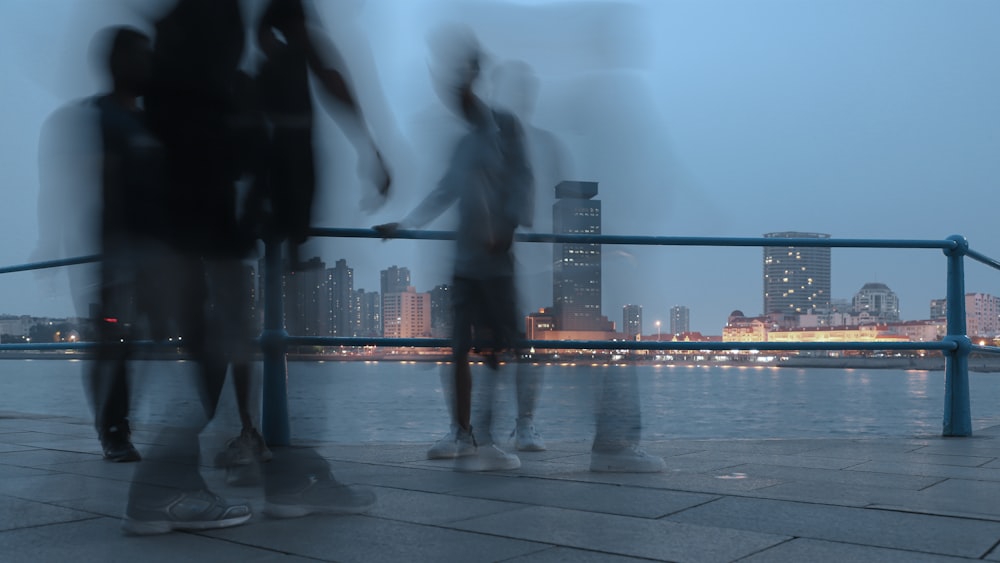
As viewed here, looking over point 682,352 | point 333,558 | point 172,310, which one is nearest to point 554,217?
→ point 682,352

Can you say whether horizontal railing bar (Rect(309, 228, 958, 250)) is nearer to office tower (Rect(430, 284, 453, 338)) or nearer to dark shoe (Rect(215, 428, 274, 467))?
office tower (Rect(430, 284, 453, 338))

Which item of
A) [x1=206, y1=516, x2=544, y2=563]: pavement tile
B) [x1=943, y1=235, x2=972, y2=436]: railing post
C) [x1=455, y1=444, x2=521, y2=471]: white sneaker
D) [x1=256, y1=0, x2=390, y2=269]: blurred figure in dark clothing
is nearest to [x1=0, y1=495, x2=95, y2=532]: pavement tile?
[x1=206, y1=516, x2=544, y2=563]: pavement tile

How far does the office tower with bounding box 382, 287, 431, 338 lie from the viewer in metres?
3.41

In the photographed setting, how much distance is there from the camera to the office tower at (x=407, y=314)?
3408 millimetres

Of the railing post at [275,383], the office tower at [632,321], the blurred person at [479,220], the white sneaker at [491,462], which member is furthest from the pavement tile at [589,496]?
the railing post at [275,383]

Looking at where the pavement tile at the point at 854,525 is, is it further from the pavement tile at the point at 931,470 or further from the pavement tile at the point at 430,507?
the pavement tile at the point at 931,470

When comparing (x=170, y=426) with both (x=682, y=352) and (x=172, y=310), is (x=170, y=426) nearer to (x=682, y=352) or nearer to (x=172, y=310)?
(x=172, y=310)

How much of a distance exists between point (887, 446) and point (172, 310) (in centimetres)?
298

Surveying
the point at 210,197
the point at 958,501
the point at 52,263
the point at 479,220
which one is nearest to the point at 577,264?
the point at 479,220

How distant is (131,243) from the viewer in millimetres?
2025

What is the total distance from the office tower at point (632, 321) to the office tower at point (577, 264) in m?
0.05

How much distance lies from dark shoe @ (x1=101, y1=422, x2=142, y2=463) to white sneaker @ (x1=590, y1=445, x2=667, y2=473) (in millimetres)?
1541

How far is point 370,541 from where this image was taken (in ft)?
6.11

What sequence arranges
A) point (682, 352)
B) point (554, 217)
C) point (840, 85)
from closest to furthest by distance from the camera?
point (554, 217) → point (682, 352) → point (840, 85)
